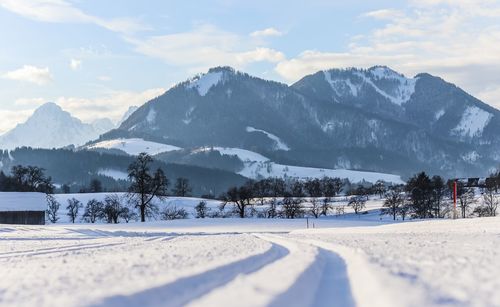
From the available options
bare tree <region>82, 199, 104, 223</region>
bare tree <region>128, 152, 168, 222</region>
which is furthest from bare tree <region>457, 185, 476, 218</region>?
bare tree <region>82, 199, 104, 223</region>

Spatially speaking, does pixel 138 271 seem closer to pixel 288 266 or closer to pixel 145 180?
pixel 288 266

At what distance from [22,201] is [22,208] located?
1.31 m

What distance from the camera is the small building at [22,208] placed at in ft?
247

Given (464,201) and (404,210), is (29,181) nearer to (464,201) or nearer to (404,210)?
(404,210)

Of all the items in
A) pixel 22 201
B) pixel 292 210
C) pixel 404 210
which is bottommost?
pixel 292 210

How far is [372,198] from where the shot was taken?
594 ft

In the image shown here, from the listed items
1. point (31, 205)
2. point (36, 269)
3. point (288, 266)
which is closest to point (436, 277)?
point (288, 266)

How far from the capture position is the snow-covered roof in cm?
7575

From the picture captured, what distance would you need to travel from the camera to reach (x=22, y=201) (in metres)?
78.1

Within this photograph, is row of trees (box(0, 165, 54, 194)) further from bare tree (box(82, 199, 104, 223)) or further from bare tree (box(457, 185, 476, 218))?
bare tree (box(457, 185, 476, 218))

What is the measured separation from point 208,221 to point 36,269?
60.0 m

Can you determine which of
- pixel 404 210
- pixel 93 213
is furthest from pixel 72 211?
pixel 404 210

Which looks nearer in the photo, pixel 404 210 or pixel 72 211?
pixel 404 210

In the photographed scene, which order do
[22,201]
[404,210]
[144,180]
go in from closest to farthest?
[144,180] < [22,201] < [404,210]
